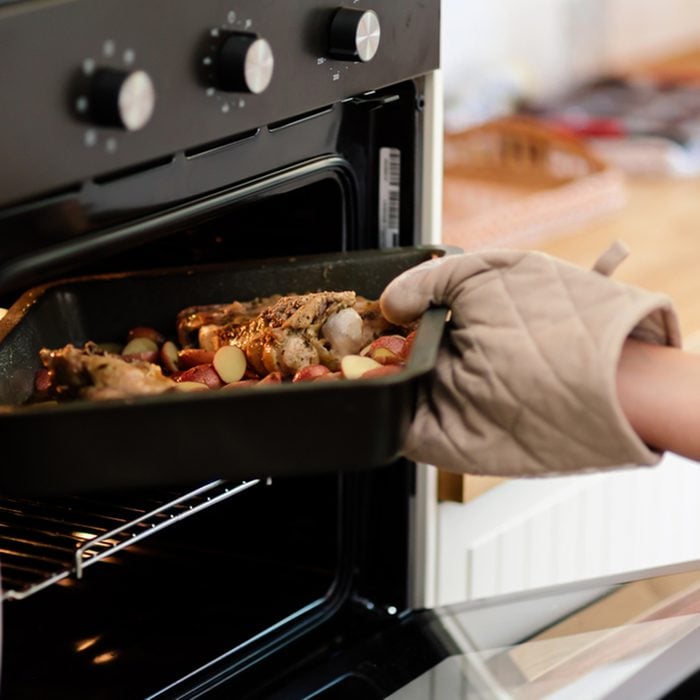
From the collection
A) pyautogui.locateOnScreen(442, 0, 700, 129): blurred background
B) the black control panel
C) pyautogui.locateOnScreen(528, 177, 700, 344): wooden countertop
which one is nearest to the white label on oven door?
the black control panel

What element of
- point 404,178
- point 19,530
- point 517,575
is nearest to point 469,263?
point 404,178

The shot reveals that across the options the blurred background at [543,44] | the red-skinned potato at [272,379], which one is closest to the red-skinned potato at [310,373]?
the red-skinned potato at [272,379]

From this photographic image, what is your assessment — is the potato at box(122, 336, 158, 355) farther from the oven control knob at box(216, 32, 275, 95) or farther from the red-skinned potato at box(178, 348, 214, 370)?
the oven control knob at box(216, 32, 275, 95)

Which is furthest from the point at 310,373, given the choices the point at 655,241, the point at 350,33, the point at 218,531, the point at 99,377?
the point at 655,241

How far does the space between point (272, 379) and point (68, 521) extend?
0.28 metres

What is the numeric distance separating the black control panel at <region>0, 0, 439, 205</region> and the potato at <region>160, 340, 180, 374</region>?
0.60 feet

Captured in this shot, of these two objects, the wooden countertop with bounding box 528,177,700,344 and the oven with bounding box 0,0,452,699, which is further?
the wooden countertop with bounding box 528,177,700,344

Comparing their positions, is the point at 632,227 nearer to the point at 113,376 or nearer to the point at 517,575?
the point at 517,575

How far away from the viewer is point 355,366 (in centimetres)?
81

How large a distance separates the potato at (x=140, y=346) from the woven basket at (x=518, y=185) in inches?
26.9

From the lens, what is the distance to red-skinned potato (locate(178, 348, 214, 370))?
2.95 ft

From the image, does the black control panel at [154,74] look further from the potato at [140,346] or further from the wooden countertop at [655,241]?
the wooden countertop at [655,241]

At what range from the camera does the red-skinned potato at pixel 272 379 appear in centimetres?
82

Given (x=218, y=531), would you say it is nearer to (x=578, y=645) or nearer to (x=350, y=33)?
(x=578, y=645)
